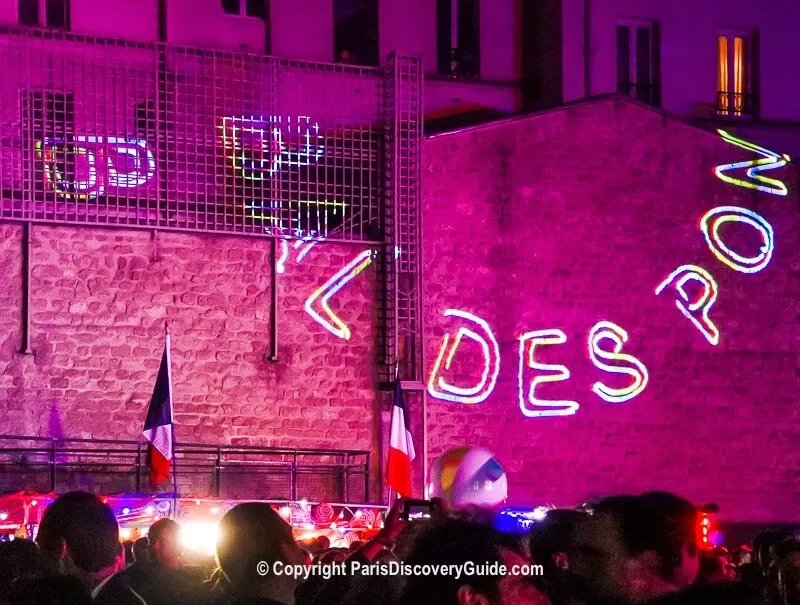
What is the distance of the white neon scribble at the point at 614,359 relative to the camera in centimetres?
2058

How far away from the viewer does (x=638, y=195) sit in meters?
21.1

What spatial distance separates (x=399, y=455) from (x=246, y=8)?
1007 cm

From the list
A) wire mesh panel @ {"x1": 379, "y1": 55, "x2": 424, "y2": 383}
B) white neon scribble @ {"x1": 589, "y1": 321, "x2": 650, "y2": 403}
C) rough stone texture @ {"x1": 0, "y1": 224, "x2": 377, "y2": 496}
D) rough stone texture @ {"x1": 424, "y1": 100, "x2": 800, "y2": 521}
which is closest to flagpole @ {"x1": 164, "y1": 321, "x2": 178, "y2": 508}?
rough stone texture @ {"x1": 0, "y1": 224, "x2": 377, "y2": 496}

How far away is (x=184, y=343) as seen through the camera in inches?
733

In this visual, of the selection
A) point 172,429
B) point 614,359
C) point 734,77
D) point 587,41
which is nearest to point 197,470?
point 172,429

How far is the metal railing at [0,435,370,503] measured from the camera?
17516 millimetres

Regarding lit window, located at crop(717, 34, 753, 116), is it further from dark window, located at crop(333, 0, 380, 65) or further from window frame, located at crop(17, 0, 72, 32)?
window frame, located at crop(17, 0, 72, 32)

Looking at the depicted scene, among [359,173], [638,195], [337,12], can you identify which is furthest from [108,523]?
[337,12]

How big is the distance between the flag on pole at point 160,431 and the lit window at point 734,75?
14.2 meters

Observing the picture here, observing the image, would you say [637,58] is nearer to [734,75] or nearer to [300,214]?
[734,75]

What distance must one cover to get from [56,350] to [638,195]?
27.4 feet

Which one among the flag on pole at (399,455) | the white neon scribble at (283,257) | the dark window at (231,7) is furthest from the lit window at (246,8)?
the flag on pole at (399,455)

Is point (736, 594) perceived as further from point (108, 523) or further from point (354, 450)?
point (354, 450)

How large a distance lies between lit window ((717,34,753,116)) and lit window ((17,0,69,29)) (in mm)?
11545
